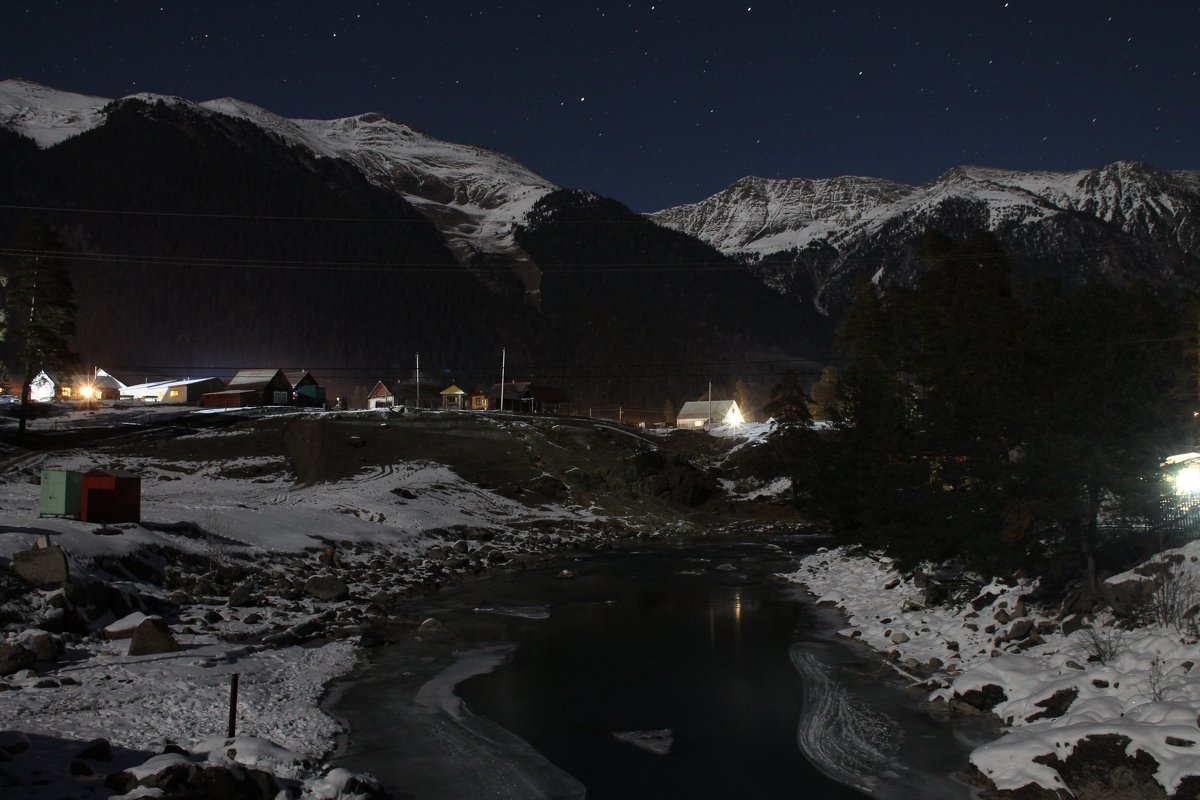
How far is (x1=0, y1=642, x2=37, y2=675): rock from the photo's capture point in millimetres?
15750

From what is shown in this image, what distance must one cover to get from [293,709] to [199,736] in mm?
2664

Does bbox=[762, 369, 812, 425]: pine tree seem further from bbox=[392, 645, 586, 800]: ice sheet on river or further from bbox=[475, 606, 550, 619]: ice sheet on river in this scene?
bbox=[392, 645, 586, 800]: ice sheet on river

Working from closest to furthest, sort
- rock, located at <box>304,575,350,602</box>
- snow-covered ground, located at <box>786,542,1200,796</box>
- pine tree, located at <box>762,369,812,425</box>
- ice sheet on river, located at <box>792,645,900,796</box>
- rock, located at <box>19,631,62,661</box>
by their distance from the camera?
snow-covered ground, located at <box>786,542,1200,796</box> → ice sheet on river, located at <box>792,645,900,796</box> → rock, located at <box>19,631,62,661</box> → rock, located at <box>304,575,350,602</box> → pine tree, located at <box>762,369,812,425</box>

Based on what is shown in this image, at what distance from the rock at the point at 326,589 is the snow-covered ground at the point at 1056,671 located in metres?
16.9

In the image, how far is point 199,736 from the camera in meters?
14.0

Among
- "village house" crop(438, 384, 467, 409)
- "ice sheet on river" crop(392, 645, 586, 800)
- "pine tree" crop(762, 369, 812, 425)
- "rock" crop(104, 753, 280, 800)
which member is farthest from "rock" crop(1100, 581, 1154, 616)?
"village house" crop(438, 384, 467, 409)

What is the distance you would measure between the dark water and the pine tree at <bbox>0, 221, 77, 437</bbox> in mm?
47047

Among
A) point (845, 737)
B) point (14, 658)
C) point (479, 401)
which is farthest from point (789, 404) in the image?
point (14, 658)

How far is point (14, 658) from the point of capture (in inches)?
629

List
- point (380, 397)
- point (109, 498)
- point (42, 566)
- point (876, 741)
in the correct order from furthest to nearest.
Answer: point (380, 397)
point (109, 498)
point (42, 566)
point (876, 741)

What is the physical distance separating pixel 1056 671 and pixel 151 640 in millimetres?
19462

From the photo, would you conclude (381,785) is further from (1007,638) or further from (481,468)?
(481,468)

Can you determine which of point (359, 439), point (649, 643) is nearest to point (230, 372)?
point (359, 439)

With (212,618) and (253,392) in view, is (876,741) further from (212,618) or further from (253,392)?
(253,392)
